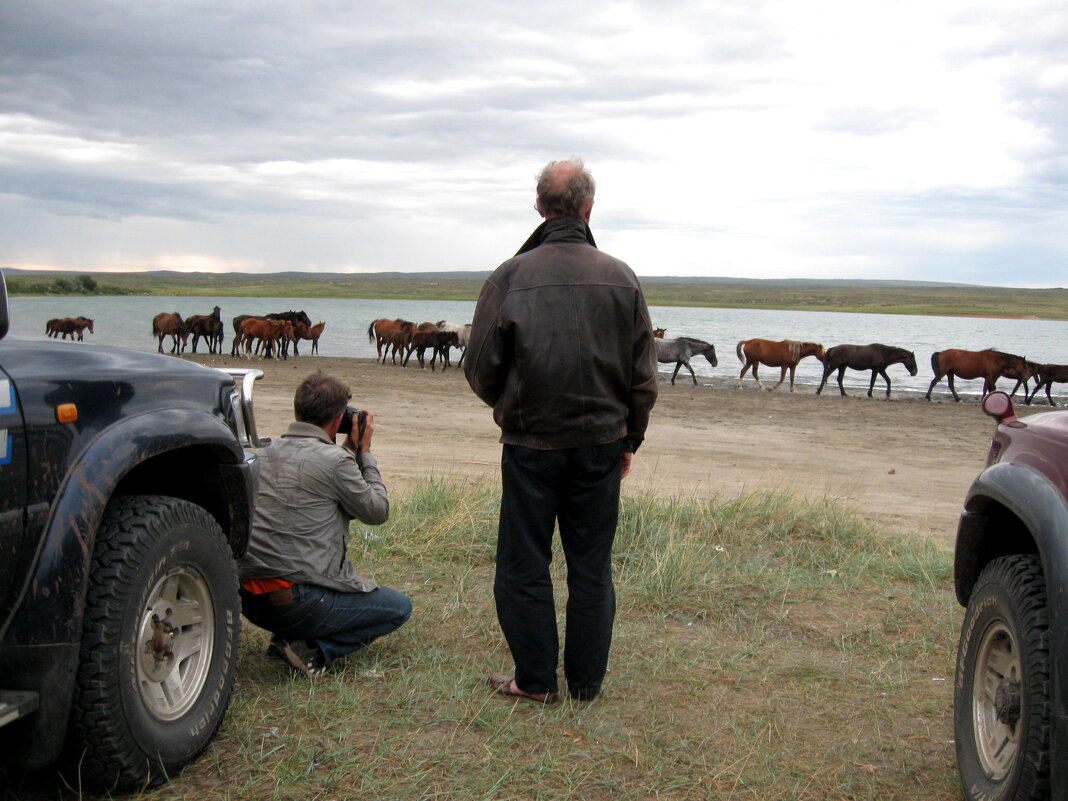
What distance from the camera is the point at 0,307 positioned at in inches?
94.5

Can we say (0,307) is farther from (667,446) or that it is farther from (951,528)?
(667,446)

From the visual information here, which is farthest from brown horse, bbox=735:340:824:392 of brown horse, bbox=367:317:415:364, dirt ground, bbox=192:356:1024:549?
brown horse, bbox=367:317:415:364

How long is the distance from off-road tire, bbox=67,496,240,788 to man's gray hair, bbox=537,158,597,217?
1759 mm

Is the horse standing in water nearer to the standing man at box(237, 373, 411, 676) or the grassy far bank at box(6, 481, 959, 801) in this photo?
the grassy far bank at box(6, 481, 959, 801)

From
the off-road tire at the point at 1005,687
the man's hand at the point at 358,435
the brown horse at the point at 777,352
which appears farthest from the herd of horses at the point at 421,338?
the off-road tire at the point at 1005,687

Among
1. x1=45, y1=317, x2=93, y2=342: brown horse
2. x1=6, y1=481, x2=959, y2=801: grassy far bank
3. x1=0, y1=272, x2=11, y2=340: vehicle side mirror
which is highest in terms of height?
x1=0, y1=272, x2=11, y2=340: vehicle side mirror

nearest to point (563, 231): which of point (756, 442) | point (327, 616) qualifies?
point (327, 616)

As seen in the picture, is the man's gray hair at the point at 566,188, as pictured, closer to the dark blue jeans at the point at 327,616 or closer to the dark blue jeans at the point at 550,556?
the dark blue jeans at the point at 550,556

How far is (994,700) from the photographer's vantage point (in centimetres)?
324

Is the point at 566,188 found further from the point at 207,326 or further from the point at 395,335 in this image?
the point at 207,326

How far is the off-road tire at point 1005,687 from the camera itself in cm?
279

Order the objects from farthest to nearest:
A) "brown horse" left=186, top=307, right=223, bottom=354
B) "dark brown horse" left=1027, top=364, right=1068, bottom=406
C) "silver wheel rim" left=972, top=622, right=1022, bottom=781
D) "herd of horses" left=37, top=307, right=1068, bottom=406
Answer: "brown horse" left=186, top=307, right=223, bottom=354
"dark brown horse" left=1027, top=364, right=1068, bottom=406
"herd of horses" left=37, top=307, right=1068, bottom=406
"silver wheel rim" left=972, top=622, right=1022, bottom=781

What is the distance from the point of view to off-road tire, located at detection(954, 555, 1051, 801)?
279cm

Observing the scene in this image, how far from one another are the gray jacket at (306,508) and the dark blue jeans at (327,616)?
0.06 meters
